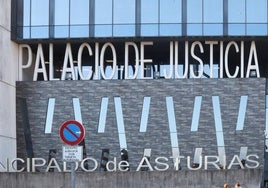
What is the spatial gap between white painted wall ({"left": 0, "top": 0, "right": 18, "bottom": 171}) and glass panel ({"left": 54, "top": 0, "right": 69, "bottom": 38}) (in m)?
2.34

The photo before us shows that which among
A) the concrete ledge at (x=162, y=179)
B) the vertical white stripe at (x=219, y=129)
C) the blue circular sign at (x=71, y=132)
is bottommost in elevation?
the concrete ledge at (x=162, y=179)

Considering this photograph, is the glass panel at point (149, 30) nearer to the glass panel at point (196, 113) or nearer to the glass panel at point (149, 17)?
the glass panel at point (149, 17)

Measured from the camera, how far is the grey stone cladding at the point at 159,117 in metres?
36.8

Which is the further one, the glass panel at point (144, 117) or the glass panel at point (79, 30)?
the glass panel at point (144, 117)

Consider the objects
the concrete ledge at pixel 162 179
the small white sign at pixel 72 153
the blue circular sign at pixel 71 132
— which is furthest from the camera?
the concrete ledge at pixel 162 179

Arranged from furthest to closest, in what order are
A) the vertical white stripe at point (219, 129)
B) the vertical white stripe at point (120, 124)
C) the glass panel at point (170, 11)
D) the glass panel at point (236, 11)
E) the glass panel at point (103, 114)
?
the glass panel at point (103, 114) → the vertical white stripe at point (120, 124) → the vertical white stripe at point (219, 129) → the glass panel at point (170, 11) → the glass panel at point (236, 11)

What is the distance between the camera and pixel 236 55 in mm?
38594

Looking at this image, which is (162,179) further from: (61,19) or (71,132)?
(71,132)

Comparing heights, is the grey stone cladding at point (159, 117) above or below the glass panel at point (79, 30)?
below

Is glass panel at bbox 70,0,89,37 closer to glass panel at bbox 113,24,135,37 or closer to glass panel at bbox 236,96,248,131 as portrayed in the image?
glass panel at bbox 113,24,135,37

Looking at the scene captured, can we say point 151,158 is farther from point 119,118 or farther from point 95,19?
point 95,19

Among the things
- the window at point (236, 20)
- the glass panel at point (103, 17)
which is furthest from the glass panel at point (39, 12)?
the window at point (236, 20)

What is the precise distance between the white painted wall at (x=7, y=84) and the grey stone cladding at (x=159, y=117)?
35.1 inches

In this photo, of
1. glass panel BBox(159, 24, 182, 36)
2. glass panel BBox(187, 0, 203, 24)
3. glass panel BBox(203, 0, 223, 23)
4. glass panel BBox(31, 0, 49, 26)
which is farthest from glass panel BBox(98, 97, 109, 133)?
glass panel BBox(203, 0, 223, 23)
